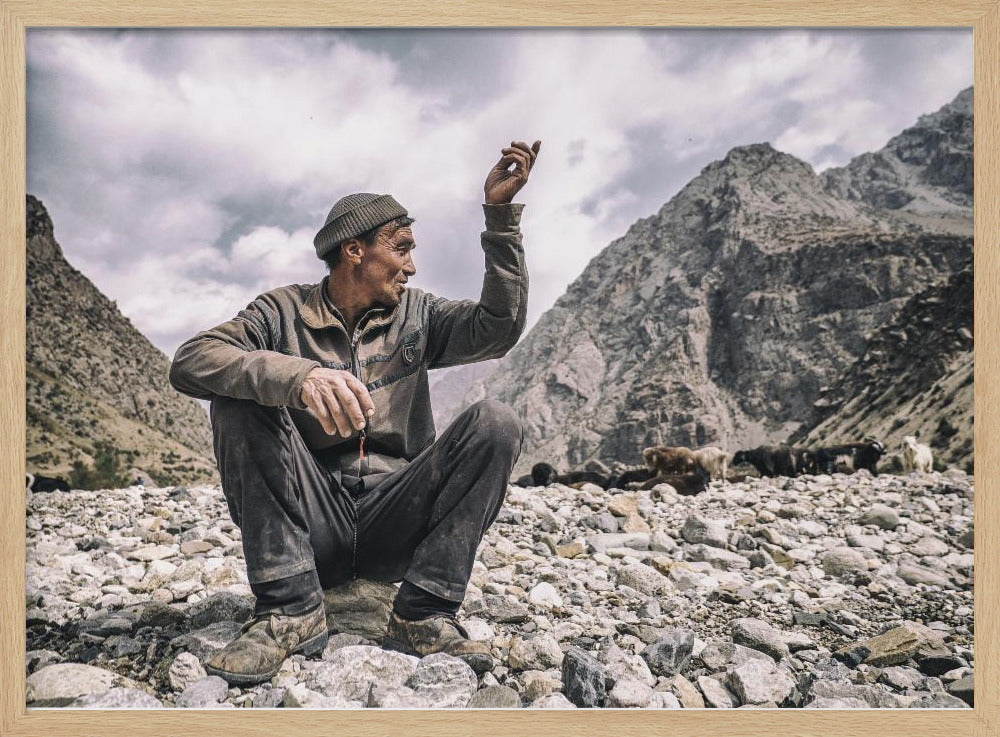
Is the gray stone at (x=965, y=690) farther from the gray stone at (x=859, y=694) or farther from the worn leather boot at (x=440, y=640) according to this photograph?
the worn leather boot at (x=440, y=640)

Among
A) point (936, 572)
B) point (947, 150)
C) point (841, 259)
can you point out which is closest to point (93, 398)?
point (936, 572)

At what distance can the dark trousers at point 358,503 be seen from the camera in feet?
6.33

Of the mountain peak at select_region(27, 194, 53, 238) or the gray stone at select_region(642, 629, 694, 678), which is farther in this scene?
the mountain peak at select_region(27, 194, 53, 238)

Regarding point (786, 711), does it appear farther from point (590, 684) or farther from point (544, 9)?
point (544, 9)

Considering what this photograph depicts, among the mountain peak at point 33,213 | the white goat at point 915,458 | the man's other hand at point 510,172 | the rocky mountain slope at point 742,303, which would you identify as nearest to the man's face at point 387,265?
the man's other hand at point 510,172

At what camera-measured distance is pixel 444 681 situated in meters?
1.92

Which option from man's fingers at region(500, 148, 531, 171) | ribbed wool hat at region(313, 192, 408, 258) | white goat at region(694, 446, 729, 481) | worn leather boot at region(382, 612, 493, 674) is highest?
man's fingers at region(500, 148, 531, 171)

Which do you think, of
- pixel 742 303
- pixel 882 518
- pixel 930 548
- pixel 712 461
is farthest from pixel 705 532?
pixel 742 303

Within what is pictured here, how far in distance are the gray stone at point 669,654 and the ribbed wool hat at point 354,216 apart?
4.96ft

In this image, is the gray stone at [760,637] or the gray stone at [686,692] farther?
the gray stone at [760,637]

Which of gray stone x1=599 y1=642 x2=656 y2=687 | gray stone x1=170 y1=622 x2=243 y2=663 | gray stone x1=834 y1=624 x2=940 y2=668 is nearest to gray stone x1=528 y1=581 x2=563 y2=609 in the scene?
gray stone x1=599 y1=642 x2=656 y2=687

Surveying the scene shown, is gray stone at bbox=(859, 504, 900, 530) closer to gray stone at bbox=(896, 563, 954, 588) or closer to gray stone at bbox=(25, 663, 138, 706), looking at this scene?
gray stone at bbox=(896, 563, 954, 588)

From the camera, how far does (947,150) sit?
65.4m

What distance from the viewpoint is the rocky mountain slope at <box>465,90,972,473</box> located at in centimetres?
6025
